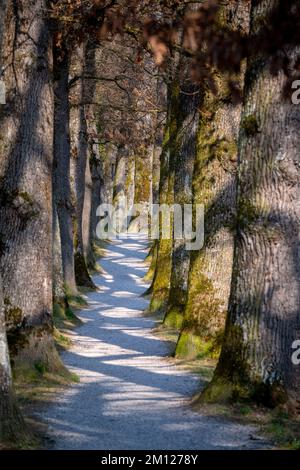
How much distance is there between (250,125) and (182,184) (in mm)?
9359

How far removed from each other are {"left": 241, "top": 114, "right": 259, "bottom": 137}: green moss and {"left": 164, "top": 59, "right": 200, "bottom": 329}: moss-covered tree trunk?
838 centimetres

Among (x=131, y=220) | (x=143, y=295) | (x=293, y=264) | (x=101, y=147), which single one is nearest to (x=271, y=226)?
(x=293, y=264)

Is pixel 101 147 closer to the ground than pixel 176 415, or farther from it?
farther from it

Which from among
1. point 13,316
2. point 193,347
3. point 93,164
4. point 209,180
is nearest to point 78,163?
point 93,164

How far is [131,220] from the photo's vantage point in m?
66.8

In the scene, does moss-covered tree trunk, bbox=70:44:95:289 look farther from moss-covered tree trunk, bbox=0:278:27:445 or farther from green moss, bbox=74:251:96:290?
moss-covered tree trunk, bbox=0:278:27:445

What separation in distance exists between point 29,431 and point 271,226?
127 inches

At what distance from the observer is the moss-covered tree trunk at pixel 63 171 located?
791 inches

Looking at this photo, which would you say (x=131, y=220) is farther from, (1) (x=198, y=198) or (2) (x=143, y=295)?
(1) (x=198, y=198)

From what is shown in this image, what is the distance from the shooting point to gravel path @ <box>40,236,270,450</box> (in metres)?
8.04

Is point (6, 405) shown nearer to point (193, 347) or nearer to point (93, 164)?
point (193, 347)

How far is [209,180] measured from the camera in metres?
13.5

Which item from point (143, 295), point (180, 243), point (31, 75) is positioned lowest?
point (143, 295)

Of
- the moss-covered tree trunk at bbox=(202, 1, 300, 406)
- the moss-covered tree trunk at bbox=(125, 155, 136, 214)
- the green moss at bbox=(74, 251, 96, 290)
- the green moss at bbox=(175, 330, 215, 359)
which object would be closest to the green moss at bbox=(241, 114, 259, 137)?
the moss-covered tree trunk at bbox=(202, 1, 300, 406)
